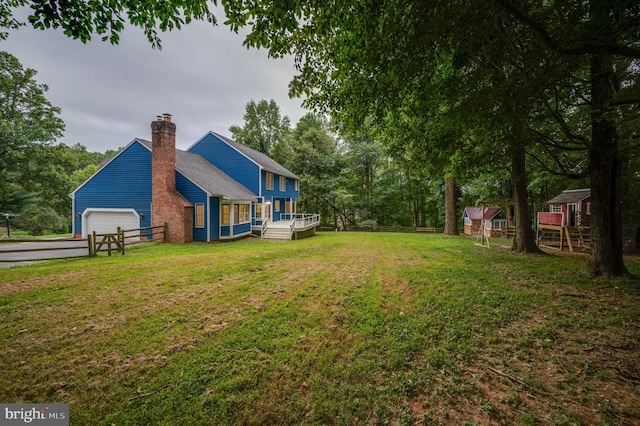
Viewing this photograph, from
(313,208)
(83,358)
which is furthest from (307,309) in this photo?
(313,208)

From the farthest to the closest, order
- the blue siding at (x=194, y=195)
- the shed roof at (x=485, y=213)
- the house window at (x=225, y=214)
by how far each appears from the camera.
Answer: the shed roof at (x=485, y=213) < the house window at (x=225, y=214) < the blue siding at (x=194, y=195)

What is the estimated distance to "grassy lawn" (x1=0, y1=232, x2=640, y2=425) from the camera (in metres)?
2.48

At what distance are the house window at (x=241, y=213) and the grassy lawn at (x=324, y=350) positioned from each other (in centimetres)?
1176

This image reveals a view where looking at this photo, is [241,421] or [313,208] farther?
[313,208]

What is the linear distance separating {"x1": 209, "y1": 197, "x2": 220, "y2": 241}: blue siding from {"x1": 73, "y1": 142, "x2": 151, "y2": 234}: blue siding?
3.86m

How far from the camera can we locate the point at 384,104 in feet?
18.5

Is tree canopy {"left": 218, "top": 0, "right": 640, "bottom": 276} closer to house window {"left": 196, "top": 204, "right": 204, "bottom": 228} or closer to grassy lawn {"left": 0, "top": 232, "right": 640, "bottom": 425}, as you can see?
grassy lawn {"left": 0, "top": 232, "right": 640, "bottom": 425}

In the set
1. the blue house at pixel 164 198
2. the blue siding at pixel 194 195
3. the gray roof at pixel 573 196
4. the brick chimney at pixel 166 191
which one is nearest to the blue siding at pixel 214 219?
the blue house at pixel 164 198

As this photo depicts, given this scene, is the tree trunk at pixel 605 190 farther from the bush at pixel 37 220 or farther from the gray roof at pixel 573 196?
the bush at pixel 37 220

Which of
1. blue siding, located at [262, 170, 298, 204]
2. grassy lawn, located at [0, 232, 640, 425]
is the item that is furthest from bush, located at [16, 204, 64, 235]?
grassy lawn, located at [0, 232, 640, 425]

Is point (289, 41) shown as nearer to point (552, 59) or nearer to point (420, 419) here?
point (552, 59)

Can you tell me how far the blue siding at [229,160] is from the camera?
21.5 meters

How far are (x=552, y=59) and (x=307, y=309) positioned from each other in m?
7.19

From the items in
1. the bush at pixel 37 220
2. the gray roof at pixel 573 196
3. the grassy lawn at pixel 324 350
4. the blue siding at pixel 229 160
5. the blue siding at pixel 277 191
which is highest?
the blue siding at pixel 229 160
